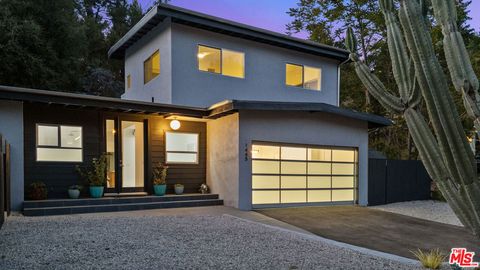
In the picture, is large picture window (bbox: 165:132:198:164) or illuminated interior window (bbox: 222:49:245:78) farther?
illuminated interior window (bbox: 222:49:245:78)

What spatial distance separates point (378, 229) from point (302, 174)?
12.7 feet

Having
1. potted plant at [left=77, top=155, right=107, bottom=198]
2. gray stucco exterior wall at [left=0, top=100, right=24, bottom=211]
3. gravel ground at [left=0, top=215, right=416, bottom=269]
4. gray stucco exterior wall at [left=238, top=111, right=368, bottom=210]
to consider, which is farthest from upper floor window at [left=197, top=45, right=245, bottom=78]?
gravel ground at [left=0, top=215, right=416, bottom=269]

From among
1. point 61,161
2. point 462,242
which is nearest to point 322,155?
point 462,242

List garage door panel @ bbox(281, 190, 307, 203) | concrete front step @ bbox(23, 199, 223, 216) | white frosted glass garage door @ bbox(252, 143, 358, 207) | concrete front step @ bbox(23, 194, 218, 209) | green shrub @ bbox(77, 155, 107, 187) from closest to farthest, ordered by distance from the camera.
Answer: concrete front step @ bbox(23, 199, 223, 216)
concrete front step @ bbox(23, 194, 218, 209)
green shrub @ bbox(77, 155, 107, 187)
white frosted glass garage door @ bbox(252, 143, 358, 207)
garage door panel @ bbox(281, 190, 307, 203)

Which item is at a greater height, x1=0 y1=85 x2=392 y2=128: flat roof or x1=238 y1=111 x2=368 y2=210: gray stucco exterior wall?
x1=0 y1=85 x2=392 y2=128: flat roof

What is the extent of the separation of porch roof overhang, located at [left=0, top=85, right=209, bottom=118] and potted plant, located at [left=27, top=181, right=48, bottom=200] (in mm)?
2121

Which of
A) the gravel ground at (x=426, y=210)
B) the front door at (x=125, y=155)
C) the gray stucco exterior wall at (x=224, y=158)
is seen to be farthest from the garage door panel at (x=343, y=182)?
the front door at (x=125, y=155)

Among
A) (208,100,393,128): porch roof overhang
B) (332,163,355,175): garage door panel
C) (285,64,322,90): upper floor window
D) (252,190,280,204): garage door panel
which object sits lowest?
(252,190,280,204): garage door panel

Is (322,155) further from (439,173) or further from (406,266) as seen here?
(439,173)

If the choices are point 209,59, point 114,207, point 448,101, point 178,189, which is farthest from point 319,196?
point 448,101

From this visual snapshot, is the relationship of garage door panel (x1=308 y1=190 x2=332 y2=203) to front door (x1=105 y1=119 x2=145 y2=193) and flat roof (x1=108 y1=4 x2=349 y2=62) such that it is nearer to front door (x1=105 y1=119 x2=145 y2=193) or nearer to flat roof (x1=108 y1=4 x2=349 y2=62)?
front door (x1=105 y1=119 x2=145 y2=193)

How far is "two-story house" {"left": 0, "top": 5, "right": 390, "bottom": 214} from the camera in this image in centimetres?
954

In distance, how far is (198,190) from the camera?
11.5m

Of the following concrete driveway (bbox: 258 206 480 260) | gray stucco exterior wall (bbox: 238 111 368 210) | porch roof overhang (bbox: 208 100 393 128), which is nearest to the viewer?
concrete driveway (bbox: 258 206 480 260)
